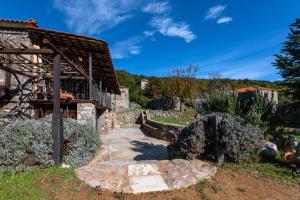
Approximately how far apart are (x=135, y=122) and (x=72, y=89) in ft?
44.8

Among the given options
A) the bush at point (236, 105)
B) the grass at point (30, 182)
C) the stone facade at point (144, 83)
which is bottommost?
the grass at point (30, 182)

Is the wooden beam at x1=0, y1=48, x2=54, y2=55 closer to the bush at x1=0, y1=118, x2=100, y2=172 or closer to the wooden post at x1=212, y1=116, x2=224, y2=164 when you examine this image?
the bush at x1=0, y1=118, x2=100, y2=172

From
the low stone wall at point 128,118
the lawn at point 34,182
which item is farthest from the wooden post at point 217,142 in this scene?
the low stone wall at point 128,118

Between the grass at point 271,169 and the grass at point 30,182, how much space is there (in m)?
3.71

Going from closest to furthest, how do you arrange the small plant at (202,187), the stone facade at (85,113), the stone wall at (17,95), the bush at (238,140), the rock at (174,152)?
the small plant at (202,187) < the bush at (238,140) < the rock at (174,152) < the stone facade at (85,113) < the stone wall at (17,95)

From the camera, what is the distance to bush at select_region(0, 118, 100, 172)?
5215 millimetres

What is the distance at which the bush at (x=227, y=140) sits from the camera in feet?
20.3

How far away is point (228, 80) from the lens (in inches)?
1731

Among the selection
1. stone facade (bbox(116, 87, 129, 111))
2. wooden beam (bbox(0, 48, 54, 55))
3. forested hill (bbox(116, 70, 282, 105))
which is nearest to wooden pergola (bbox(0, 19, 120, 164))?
wooden beam (bbox(0, 48, 54, 55))

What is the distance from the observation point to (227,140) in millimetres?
6145

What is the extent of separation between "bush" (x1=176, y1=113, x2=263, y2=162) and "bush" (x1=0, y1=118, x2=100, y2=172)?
A: 2.51m

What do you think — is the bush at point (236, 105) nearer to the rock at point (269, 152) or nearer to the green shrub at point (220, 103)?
the green shrub at point (220, 103)

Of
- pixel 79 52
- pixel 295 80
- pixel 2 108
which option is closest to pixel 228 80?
pixel 295 80

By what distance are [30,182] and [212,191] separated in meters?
3.39
